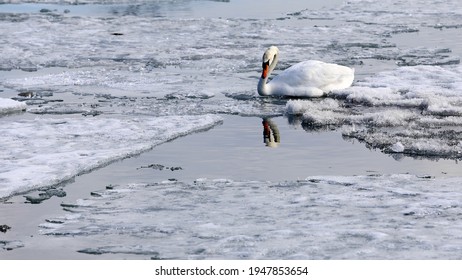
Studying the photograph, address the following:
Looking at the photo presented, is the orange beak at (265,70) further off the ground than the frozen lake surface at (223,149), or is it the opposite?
the orange beak at (265,70)

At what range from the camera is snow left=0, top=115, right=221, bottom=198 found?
32.3ft

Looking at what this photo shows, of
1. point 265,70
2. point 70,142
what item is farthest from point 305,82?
point 70,142

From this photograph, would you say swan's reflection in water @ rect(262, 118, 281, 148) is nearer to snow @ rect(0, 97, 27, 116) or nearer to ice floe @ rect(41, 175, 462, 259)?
ice floe @ rect(41, 175, 462, 259)

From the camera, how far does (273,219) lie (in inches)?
326

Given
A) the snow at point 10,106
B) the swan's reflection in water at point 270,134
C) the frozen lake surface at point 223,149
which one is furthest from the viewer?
the snow at point 10,106

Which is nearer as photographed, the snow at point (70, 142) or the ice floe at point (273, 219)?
the ice floe at point (273, 219)

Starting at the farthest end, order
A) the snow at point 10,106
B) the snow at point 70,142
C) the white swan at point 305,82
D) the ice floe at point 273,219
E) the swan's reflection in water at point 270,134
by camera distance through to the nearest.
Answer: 1. the white swan at point 305,82
2. the snow at point 10,106
3. the swan's reflection in water at point 270,134
4. the snow at point 70,142
5. the ice floe at point 273,219

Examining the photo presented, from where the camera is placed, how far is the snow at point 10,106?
13273 mm

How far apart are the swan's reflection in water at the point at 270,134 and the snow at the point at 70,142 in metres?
0.59

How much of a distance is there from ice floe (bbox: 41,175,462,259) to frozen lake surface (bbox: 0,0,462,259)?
20 mm

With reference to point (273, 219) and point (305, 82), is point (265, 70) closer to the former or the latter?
point (305, 82)

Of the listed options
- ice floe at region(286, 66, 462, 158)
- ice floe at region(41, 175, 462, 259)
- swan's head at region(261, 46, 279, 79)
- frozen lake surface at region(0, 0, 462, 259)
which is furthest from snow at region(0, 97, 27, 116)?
ice floe at region(41, 175, 462, 259)

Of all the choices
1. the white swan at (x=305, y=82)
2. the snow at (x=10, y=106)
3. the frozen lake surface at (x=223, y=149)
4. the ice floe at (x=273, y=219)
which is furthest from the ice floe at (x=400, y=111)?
the snow at (x=10, y=106)

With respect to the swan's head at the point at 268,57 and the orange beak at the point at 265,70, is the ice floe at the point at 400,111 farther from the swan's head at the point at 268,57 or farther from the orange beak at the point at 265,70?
the swan's head at the point at 268,57
